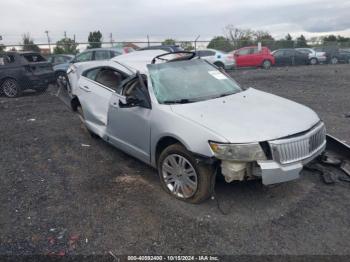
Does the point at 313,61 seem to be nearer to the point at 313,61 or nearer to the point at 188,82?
the point at 313,61

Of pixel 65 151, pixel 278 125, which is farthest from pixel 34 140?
pixel 278 125

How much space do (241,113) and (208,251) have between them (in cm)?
158

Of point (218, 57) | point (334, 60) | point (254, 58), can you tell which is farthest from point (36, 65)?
point (334, 60)

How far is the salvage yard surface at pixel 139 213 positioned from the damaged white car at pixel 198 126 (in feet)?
1.16

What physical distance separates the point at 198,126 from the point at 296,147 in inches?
41.0

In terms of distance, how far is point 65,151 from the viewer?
19.2ft

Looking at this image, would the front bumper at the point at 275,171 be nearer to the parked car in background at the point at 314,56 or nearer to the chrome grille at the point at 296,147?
the chrome grille at the point at 296,147

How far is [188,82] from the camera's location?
4.59 meters

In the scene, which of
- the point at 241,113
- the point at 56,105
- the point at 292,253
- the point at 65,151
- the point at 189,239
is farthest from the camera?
the point at 56,105

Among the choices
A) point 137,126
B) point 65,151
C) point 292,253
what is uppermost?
point 137,126

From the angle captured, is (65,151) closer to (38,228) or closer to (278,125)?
(38,228)

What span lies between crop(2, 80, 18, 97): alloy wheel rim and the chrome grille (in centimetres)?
1077

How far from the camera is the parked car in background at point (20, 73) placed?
1151cm

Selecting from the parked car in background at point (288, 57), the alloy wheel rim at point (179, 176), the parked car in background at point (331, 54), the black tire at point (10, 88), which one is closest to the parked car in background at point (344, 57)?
the parked car in background at point (331, 54)
